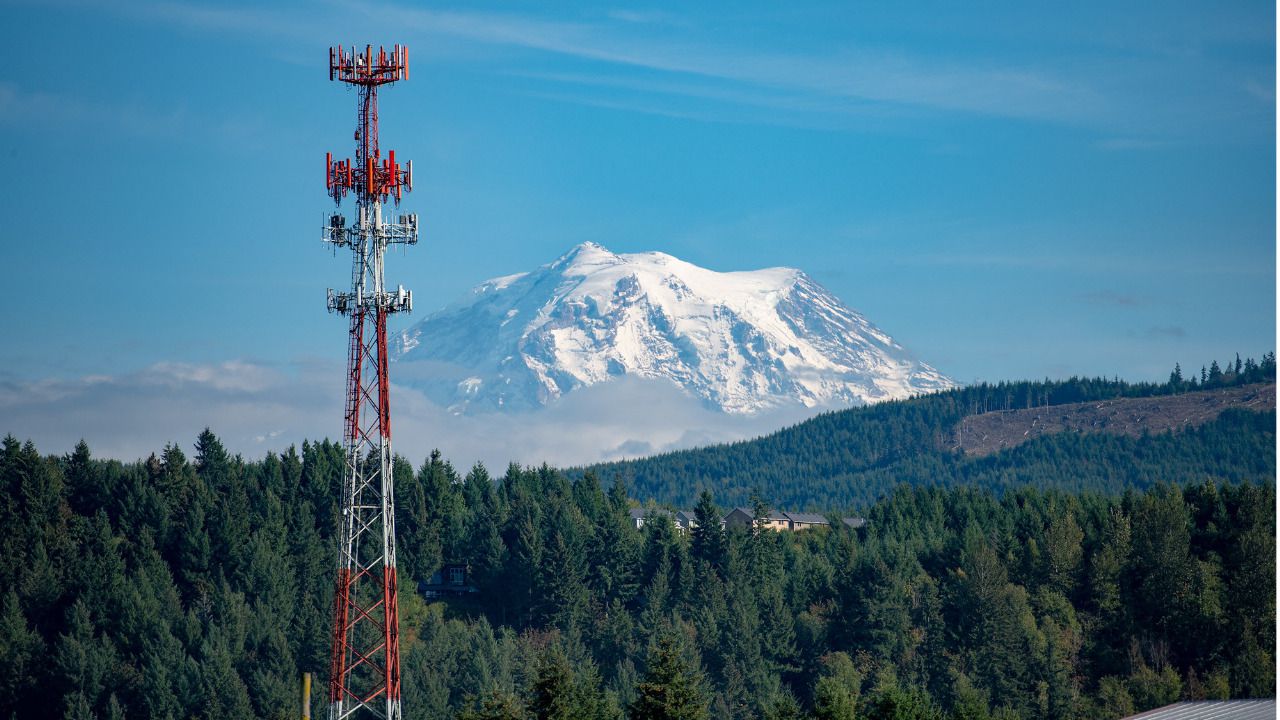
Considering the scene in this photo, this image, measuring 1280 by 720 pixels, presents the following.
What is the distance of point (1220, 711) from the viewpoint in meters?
66.1

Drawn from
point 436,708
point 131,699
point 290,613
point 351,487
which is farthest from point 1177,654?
point 351,487

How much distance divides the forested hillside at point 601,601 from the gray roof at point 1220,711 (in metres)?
26.7

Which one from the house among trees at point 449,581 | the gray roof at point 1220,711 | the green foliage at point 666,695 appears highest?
the house among trees at point 449,581

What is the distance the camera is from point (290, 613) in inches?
4427

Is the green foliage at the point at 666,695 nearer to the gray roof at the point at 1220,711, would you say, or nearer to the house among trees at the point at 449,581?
the gray roof at the point at 1220,711

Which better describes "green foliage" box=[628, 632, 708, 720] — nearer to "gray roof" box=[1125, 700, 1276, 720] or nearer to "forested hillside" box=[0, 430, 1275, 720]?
"gray roof" box=[1125, 700, 1276, 720]

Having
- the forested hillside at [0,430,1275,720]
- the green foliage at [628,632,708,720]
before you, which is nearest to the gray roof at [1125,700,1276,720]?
the green foliage at [628,632,708,720]

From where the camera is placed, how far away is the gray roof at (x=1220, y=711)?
209 feet

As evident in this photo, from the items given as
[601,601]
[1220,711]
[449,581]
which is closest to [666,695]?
[1220,711]

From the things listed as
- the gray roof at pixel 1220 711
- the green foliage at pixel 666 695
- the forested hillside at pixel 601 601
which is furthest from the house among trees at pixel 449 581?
the green foliage at pixel 666 695

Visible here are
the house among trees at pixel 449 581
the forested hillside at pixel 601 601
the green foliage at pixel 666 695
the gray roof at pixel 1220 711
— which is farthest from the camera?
the house among trees at pixel 449 581

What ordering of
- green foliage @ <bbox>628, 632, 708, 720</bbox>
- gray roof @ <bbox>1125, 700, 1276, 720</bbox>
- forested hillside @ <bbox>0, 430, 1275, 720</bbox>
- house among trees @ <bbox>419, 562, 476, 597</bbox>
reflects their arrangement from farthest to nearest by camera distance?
house among trees @ <bbox>419, 562, 476, 597</bbox> → forested hillside @ <bbox>0, 430, 1275, 720</bbox> → gray roof @ <bbox>1125, 700, 1276, 720</bbox> → green foliage @ <bbox>628, 632, 708, 720</bbox>

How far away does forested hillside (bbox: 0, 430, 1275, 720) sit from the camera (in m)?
102

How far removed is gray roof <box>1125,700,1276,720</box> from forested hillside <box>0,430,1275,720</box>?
87.7 feet
